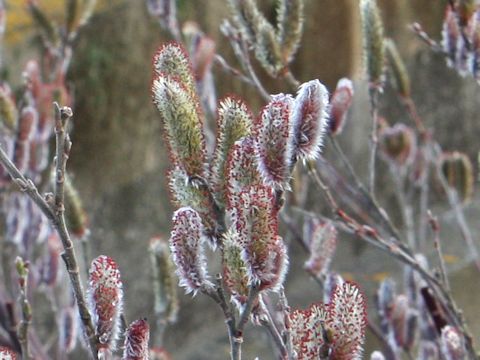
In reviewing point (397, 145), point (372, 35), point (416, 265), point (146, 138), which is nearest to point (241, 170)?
point (416, 265)

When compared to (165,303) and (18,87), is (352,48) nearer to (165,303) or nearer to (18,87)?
(18,87)

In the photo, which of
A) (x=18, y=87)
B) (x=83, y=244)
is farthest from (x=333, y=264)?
(x=83, y=244)

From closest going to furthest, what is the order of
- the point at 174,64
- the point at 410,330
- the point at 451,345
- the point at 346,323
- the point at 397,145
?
the point at 346,323 < the point at 174,64 < the point at 451,345 < the point at 410,330 < the point at 397,145

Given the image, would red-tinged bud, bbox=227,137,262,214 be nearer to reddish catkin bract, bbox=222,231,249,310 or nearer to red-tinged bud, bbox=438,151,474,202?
reddish catkin bract, bbox=222,231,249,310

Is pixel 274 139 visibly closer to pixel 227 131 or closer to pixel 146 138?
pixel 227 131

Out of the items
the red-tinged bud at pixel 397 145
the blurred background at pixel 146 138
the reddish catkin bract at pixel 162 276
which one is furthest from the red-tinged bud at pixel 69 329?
the blurred background at pixel 146 138

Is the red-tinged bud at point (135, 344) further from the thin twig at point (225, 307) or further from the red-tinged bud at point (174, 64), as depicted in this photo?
the red-tinged bud at point (174, 64)

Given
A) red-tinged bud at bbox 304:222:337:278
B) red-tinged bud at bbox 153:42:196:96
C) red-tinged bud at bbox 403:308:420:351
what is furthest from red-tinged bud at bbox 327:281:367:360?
red-tinged bud at bbox 403:308:420:351
